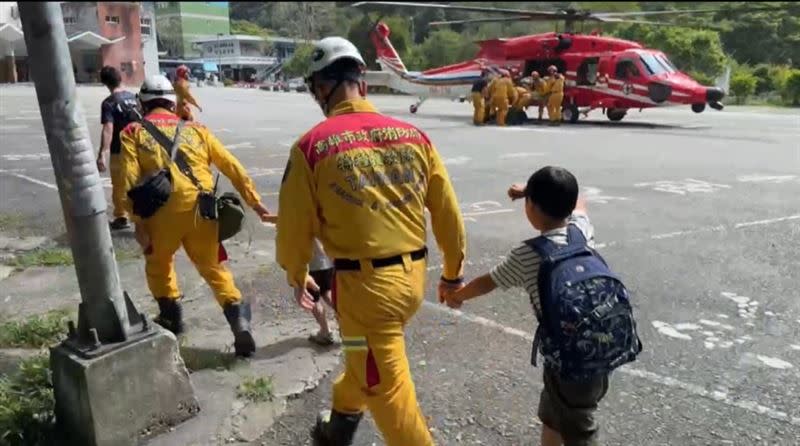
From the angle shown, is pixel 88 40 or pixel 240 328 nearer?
pixel 88 40

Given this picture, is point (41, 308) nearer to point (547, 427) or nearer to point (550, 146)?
point (547, 427)

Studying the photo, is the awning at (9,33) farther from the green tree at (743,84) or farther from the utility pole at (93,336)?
the green tree at (743,84)

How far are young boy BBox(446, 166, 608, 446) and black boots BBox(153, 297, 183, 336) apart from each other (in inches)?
100

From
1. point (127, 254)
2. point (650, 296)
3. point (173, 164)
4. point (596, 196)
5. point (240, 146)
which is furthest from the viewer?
point (240, 146)

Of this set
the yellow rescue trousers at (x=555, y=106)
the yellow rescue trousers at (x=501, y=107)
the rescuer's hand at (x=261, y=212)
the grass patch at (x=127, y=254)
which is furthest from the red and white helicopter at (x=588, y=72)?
the rescuer's hand at (x=261, y=212)

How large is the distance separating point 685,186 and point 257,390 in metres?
7.87

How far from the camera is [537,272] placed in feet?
8.45

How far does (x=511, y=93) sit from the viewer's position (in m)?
20.8

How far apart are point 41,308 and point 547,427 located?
399 centimetres

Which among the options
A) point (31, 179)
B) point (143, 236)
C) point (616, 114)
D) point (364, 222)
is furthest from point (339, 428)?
point (616, 114)

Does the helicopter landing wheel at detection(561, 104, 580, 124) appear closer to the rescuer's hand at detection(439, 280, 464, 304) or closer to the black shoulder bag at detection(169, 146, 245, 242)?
the black shoulder bag at detection(169, 146, 245, 242)

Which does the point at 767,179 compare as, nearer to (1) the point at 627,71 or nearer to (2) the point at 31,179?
(1) the point at 627,71

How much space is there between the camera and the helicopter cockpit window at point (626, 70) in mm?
19234

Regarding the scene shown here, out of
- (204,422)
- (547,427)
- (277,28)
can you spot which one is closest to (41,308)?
(204,422)
